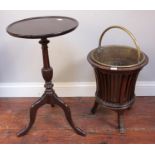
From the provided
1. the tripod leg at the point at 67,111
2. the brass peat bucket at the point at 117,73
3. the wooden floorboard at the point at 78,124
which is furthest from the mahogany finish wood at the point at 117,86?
the tripod leg at the point at 67,111

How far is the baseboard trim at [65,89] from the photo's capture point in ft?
7.70

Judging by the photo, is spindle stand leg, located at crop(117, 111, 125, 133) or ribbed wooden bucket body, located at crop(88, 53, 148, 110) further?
spindle stand leg, located at crop(117, 111, 125, 133)

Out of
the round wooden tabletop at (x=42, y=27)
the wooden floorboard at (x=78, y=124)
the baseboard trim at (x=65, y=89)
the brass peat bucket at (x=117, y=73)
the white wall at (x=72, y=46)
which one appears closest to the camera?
the round wooden tabletop at (x=42, y=27)

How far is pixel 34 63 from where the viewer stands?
7.50 feet

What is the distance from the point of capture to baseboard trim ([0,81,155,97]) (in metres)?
2.35

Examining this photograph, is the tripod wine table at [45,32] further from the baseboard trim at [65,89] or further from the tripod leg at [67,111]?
the baseboard trim at [65,89]

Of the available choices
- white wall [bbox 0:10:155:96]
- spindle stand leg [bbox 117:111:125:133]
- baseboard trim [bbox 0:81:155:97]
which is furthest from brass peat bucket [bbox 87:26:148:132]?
baseboard trim [bbox 0:81:155:97]

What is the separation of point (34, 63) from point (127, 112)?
95cm

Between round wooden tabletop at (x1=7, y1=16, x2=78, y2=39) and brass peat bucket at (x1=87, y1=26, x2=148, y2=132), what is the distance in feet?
1.05

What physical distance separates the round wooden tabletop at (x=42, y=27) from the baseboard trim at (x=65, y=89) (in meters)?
0.75

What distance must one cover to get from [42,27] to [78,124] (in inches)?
33.1

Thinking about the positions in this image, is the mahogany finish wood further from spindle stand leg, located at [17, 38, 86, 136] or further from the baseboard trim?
the baseboard trim

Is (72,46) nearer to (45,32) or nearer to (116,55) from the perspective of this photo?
(116,55)
